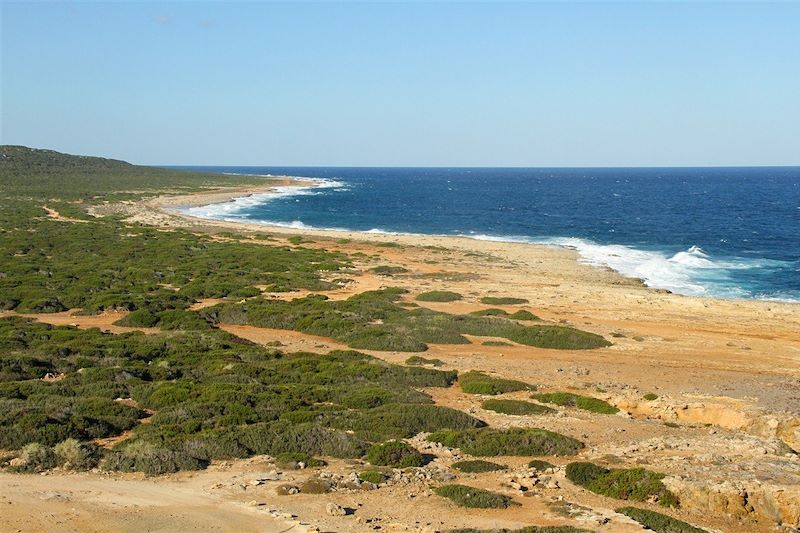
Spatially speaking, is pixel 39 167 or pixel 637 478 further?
pixel 39 167

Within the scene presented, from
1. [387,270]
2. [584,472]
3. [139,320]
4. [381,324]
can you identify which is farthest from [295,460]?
[387,270]

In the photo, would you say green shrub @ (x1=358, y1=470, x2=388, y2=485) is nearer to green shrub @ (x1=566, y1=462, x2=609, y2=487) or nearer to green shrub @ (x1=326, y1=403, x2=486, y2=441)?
green shrub @ (x1=326, y1=403, x2=486, y2=441)

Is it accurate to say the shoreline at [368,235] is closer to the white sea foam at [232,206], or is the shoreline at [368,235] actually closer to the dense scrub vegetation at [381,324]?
the white sea foam at [232,206]

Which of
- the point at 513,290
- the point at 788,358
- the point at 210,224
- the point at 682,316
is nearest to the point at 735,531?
the point at 788,358

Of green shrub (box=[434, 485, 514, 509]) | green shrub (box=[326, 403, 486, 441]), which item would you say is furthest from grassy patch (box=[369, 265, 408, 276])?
green shrub (box=[434, 485, 514, 509])

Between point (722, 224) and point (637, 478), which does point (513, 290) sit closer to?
point (637, 478)

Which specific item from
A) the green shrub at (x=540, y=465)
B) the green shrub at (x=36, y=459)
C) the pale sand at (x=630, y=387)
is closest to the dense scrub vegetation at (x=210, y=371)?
the green shrub at (x=36, y=459)

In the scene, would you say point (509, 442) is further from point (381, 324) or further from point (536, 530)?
point (381, 324)
